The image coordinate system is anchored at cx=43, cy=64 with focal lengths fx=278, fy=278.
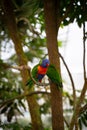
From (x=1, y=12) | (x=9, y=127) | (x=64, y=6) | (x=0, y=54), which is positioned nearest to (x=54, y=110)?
(x=9, y=127)

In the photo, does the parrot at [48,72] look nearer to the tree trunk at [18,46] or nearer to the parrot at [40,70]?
the parrot at [40,70]

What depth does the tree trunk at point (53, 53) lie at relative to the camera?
121cm

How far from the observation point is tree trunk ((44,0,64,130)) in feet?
3.95

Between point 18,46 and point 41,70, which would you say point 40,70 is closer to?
point 41,70

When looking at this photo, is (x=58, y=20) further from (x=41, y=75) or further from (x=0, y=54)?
(x=0, y=54)

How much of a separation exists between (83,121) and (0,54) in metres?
1.92

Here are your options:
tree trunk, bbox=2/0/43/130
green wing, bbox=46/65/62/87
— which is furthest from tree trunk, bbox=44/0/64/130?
tree trunk, bbox=2/0/43/130

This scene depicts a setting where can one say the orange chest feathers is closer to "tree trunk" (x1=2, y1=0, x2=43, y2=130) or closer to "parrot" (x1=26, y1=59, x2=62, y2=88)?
"parrot" (x1=26, y1=59, x2=62, y2=88)

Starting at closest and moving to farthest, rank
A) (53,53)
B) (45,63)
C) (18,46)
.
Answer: (45,63) < (53,53) < (18,46)

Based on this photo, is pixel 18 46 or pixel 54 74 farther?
pixel 18 46

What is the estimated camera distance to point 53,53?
47.4 inches

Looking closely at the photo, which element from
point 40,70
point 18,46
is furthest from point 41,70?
point 18,46

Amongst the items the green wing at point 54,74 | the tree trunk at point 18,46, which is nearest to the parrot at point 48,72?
the green wing at point 54,74

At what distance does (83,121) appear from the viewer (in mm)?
1445
